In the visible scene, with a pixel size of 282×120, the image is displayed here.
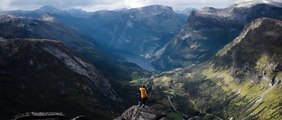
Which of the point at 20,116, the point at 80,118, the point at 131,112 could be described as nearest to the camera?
the point at 20,116

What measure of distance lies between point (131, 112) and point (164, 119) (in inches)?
345

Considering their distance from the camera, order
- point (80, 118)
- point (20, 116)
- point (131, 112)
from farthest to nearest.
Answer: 1. point (131, 112)
2. point (80, 118)
3. point (20, 116)

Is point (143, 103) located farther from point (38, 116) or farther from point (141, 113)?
point (38, 116)

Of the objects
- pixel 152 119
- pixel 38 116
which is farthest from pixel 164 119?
pixel 38 116

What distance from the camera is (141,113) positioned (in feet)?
307

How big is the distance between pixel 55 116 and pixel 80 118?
6.71 metres

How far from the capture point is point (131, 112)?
315 feet

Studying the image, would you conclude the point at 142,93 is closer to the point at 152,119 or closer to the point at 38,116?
the point at 152,119

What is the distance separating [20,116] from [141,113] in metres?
26.6

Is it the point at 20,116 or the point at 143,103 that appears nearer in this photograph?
the point at 20,116

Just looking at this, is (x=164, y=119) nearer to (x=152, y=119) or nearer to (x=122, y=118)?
(x=152, y=119)

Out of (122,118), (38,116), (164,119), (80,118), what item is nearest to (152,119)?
(164,119)

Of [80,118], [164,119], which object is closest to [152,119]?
[164,119]

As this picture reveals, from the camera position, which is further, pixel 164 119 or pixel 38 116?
pixel 164 119
